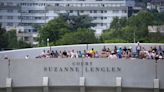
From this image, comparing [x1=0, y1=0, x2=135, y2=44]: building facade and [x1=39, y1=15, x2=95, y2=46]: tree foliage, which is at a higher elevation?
[x1=0, y1=0, x2=135, y2=44]: building facade

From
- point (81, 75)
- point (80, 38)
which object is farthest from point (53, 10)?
point (81, 75)

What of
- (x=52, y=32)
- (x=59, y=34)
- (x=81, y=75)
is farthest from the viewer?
(x=52, y=32)

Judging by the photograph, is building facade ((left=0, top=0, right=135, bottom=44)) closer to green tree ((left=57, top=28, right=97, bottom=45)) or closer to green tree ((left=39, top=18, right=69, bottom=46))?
green tree ((left=39, top=18, right=69, bottom=46))

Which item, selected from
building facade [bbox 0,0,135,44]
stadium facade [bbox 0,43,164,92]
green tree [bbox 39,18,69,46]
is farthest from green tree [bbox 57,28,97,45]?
building facade [bbox 0,0,135,44]

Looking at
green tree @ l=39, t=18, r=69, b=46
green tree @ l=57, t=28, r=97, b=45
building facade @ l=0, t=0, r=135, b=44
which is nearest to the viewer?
green tree @ l=57, t=28, r=97, b=45

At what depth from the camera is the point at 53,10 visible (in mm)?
178875

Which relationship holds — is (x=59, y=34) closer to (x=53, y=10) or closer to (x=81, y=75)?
(x=53, y=10)

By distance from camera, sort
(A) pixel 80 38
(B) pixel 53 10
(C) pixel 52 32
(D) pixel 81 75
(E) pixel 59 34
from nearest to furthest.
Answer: (D) pixel 81 75
(A) pixel 80 38
(E) pixel 59 34
(C) pixel 52 32
(B) pixel 53 10

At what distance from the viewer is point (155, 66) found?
981 inches

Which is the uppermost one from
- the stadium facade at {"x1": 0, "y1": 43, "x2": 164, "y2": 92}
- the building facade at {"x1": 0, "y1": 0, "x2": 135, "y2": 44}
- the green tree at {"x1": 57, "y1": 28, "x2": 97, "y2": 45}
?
the building facade at {"x1": 0, "y1": 0, "x2": 135, "y2": 44}

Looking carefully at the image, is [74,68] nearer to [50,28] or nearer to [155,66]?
[155,66]

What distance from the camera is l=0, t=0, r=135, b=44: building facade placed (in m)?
178

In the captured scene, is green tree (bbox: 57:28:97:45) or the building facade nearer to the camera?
green tree (bbox: 57:28:97:45)

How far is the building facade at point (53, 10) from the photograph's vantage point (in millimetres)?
177625
